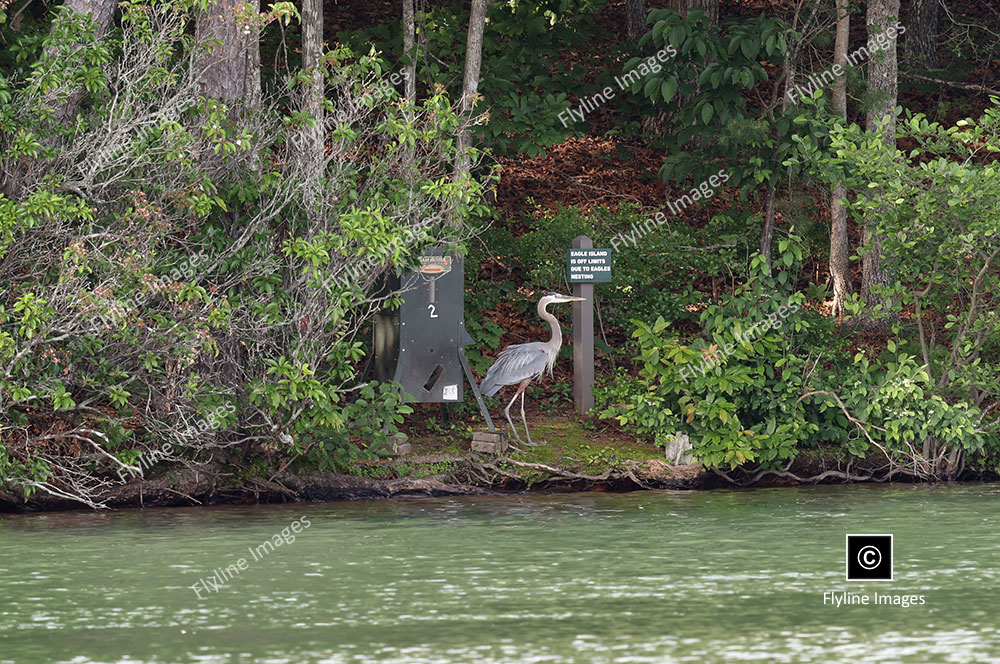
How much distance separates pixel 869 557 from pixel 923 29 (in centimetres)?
1429

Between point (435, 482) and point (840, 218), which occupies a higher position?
point (840, 218)

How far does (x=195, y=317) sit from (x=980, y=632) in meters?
7.18

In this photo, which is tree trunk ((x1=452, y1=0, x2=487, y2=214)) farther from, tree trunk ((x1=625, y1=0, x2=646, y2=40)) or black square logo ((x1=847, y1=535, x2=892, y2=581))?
black square logo ((x1=847, y1=535, x2=892, y2=581))

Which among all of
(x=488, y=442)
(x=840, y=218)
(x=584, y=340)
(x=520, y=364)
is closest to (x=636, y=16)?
(x=840, y=218)

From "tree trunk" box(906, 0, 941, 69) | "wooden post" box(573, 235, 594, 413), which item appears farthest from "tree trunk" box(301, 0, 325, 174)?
"tree trunk" box(906, 0, 941, 69)

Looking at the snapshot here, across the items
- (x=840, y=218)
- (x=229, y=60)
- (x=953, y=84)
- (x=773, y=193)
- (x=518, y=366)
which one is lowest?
(x=518, y=366)

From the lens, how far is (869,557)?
1091cm

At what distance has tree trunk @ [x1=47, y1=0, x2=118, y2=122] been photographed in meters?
13.6

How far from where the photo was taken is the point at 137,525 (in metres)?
12.7

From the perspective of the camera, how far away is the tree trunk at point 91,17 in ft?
44.5

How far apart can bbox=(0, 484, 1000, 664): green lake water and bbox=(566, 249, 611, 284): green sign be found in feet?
8.53

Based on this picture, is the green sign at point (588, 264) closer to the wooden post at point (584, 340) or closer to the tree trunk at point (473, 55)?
the wooden post at point (584, 340)

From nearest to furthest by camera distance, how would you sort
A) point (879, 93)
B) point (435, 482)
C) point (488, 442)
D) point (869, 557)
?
point (869, 557) < point (435, 482) < point (488, 442) < point (879, 93)

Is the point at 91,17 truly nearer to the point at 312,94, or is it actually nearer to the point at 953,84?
the point at 312,94
